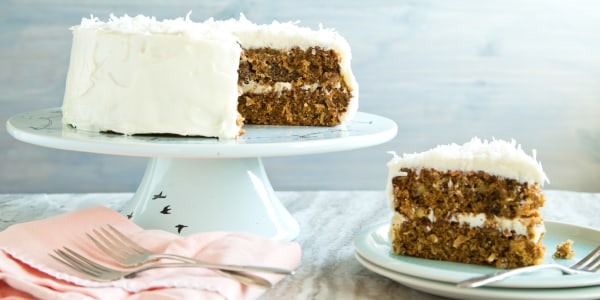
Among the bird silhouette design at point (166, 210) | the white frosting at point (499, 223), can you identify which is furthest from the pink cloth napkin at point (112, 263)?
the white frosting at point (499, 223)

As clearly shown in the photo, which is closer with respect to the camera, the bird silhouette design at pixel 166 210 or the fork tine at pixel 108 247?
the fork tine at pixel 108 247

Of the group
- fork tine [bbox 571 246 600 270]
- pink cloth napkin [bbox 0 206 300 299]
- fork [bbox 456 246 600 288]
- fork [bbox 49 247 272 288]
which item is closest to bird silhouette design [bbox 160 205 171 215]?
pink cloth napkin [bbox 0 206 300 299]

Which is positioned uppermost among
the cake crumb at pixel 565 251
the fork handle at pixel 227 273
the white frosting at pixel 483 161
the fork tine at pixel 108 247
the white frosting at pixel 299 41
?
the white frosting at pixel 299 41

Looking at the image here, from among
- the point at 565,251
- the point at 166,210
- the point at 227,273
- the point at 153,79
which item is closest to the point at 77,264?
the point at 227,273

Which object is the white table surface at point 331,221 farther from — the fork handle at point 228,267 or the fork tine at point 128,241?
the fork tine at point 128,241

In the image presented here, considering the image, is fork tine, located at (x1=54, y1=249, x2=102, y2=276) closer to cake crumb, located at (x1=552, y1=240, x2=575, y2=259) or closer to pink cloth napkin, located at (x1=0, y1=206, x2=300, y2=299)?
pink cloth napkin, located at (x1=0, y1=206, x2=300, y2=299)

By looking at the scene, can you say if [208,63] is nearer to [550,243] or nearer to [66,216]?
[66,216]
